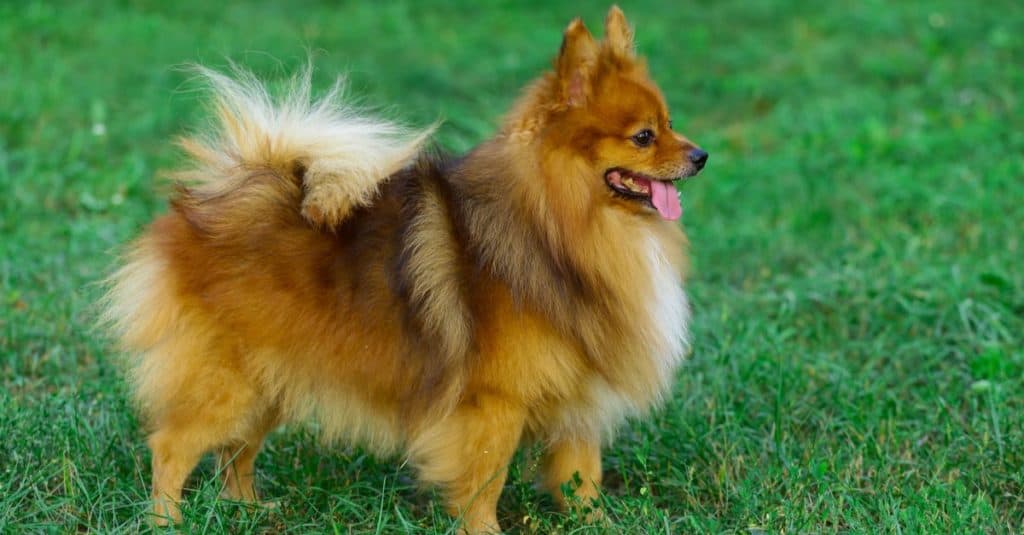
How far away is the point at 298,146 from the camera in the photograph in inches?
157

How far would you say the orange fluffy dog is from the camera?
370 cm

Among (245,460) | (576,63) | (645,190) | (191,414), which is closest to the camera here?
(576,63)

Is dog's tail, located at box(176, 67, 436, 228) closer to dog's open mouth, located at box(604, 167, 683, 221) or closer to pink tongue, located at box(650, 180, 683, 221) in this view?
dog's open mouth, located at box(604, 167, 683, 221)

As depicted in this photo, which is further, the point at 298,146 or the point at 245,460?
the point at 245,460

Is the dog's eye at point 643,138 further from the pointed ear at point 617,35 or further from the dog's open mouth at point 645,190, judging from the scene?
the pointed ear at point 617,35

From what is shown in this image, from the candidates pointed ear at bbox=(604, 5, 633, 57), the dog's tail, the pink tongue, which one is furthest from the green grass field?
pointed ear at bbox=(604, 5, 633, 57)

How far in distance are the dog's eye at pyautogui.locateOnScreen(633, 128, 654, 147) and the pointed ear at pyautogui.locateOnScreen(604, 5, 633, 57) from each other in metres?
0.28

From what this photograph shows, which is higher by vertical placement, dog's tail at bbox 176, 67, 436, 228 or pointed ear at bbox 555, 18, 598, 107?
pointed ear at bbox 555, 18, 598, 107

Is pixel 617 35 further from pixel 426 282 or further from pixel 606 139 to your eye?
pixel 426 282

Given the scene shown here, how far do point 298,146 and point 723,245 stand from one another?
136 inches

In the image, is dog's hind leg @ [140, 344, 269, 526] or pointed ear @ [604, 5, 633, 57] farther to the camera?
dog's hind leg @ [140, 344, 269, 526]

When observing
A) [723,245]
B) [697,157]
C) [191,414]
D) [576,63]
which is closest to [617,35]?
[576,63]

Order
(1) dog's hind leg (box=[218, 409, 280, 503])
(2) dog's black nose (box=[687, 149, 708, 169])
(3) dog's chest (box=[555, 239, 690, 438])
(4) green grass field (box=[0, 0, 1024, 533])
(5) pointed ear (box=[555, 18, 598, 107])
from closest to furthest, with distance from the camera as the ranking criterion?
(5) pointed ear (box=[555, 18, 598, 107])
(2) dog's black nose (box=[687, 149, 708, 169])
(3) dog's chest (box=[555, 239, 690, 438])
(4) green grass field (box=[0, 0, 1024, 533])
(1) dog's hind leg (box=[218, 409, 280, 503])

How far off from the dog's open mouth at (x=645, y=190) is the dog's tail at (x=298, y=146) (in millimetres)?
729
